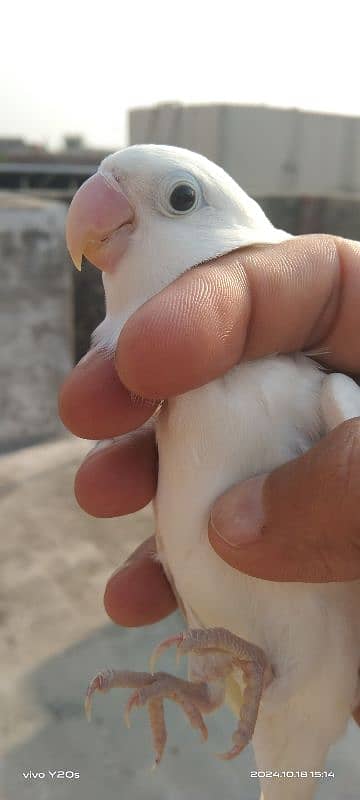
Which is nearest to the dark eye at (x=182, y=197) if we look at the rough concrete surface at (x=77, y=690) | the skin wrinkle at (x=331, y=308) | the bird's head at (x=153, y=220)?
the bird's head at (x=153, y=220)

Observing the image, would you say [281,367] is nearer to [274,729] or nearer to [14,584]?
[274,729]

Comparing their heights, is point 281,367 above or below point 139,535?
above

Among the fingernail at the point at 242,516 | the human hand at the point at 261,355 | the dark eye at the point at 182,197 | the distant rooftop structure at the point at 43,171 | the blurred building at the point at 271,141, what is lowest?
the distant rooftop structure at the point at 43,171

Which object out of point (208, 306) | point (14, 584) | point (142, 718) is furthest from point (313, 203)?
point (208, 306)

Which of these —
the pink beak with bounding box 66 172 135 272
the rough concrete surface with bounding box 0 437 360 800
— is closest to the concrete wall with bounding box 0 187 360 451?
the rough concrete surface with bounding box 0 437 360 800

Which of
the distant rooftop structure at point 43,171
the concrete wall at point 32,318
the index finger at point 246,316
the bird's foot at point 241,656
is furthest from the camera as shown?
the distant rooftop structure at point 43,171

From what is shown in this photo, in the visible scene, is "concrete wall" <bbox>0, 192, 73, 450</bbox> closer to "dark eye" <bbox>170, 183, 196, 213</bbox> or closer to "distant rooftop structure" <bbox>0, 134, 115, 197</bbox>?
"dark eye" <bbox>170, 183, 196, 213</bbox>

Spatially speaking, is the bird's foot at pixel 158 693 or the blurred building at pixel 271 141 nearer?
the bird's foot at pixel 158 693

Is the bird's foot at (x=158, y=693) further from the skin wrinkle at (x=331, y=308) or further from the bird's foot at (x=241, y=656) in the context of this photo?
the skin wrinkle at (x=331, y=308)
